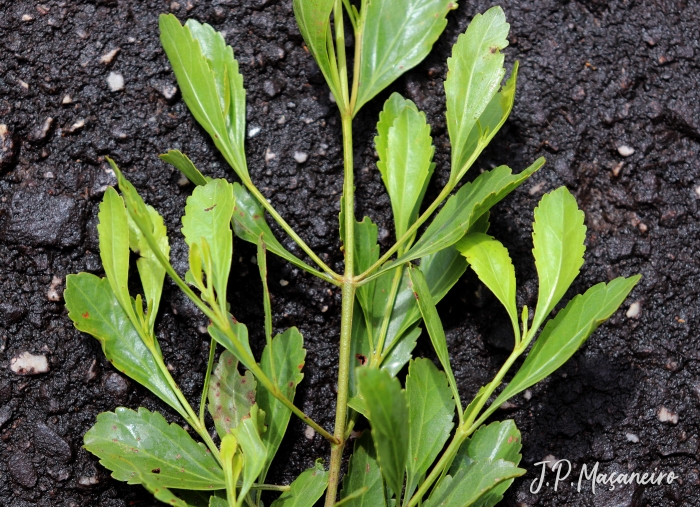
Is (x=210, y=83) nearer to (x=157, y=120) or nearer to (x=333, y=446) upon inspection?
(x=157, y=120)

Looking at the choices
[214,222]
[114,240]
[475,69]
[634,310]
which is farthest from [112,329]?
[634,310]

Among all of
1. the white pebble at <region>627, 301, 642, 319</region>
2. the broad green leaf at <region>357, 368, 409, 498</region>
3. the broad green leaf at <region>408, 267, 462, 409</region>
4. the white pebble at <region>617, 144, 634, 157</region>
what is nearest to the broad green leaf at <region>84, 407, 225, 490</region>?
the broad green leaf at <region>357, 368, 409, 498</region>

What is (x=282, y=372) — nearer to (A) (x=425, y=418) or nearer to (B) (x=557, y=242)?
(A) (x=425, y=418)

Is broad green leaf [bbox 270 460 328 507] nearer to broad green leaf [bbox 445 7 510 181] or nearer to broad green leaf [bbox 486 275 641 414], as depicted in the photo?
broad green leaf [bbox 486 275 641 414]

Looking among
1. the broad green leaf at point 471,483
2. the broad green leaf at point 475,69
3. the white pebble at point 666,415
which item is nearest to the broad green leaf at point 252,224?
the broad green leaf at point 475,69

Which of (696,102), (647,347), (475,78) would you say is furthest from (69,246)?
(696,102)

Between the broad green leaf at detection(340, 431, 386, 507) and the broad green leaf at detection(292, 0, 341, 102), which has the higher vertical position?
the broad green leaf at detection(292, 0, 341, 102)
